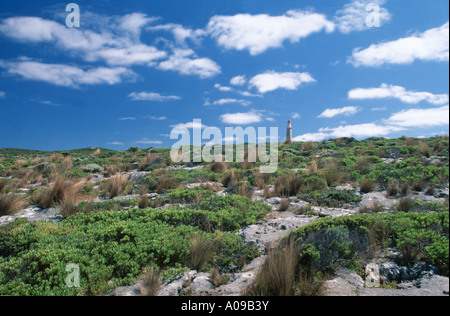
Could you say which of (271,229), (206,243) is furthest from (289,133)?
(206,243)

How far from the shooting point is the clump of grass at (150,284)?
150 inches

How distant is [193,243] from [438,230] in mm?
3991

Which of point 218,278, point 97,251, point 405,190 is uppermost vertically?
point 405,190

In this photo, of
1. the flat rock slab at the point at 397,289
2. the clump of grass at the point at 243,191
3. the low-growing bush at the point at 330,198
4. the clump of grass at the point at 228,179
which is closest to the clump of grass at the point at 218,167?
the clump of grass at the point at 228,179

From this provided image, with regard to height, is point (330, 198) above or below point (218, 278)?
above

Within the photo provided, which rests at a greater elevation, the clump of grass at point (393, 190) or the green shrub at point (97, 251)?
the clump of grass at point (393, 190)

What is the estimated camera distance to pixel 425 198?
307 inches

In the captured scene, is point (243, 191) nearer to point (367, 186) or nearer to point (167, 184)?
point (167, 184)

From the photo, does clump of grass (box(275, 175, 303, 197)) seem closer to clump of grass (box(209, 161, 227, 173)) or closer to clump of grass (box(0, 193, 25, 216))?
clump of grass (box(209, 161, 227, 173))

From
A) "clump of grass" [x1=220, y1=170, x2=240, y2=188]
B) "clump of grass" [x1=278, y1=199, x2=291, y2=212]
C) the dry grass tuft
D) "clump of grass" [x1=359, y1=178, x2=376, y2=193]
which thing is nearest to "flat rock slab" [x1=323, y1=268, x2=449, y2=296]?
"clump of grass" [x1=278, y1=199, x2=291, y2=212]

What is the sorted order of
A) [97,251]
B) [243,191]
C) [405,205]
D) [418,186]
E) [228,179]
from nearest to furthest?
[97,251] → [405,205] → [418,186] → [243,191] → [228,179]

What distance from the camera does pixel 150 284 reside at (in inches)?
155

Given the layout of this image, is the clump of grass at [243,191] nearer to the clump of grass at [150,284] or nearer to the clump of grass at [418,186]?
the clump of grass at [418,186]
